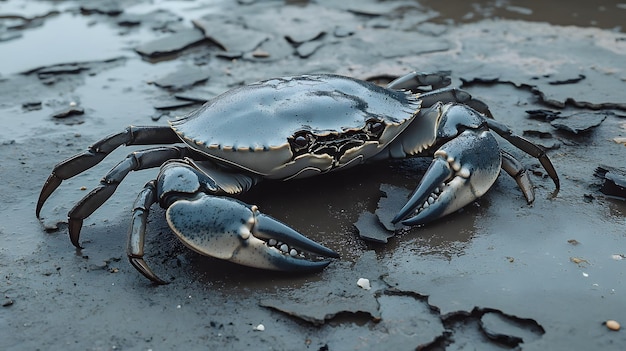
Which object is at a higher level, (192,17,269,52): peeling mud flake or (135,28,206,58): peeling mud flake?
(192,17,269,52): peeling mud flake

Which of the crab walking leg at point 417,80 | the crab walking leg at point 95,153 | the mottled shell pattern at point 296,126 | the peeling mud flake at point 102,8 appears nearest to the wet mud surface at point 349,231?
the crab walking leg at point 95,153

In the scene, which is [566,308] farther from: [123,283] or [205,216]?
[123,283]

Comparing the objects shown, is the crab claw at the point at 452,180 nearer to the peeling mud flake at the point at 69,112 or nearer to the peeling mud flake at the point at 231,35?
the peeling mud flake at the point at 69,112

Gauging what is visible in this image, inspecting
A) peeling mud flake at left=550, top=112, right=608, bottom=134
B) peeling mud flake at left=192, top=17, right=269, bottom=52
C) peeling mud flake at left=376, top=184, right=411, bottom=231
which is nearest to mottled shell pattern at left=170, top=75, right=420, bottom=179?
peeling mud flake at left=376, top=184, right=411, bottom=231

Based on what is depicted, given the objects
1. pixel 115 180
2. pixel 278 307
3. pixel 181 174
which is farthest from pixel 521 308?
pixel 115 180

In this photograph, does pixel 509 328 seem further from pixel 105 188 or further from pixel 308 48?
pixel 308 48

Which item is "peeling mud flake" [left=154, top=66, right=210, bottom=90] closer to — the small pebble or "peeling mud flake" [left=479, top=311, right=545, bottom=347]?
"peeling mud flake" [left=479, top=311, right=545, bottom=347]
